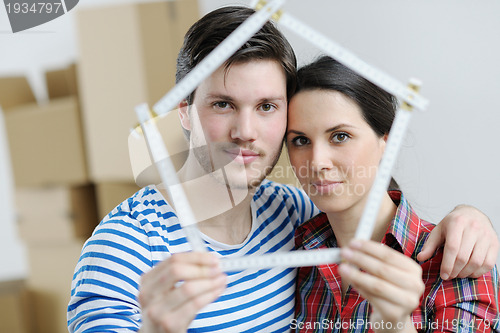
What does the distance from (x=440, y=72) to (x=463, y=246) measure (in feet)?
4.33

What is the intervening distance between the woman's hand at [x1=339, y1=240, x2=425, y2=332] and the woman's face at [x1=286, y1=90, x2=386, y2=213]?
1.27ft

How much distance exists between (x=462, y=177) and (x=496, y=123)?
1.06ft

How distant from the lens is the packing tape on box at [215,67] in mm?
968

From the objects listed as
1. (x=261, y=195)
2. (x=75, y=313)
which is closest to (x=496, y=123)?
(x=261, y=195)

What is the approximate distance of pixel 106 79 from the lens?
2.55 m

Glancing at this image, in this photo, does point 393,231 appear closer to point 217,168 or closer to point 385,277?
point 385,277

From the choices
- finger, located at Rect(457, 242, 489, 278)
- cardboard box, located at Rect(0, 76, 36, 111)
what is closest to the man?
finger, located at Rect(457, 242, 489, 278)

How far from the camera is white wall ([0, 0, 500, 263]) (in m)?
2.16

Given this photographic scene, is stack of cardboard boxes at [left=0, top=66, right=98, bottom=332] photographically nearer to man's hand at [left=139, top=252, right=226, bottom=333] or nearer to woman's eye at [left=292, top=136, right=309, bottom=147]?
woman's eye at [left=292, top=136, right=309, bottom=147]

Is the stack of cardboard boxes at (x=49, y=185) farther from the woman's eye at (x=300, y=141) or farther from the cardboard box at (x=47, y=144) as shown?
the woman's eye at (x=300, y=141)

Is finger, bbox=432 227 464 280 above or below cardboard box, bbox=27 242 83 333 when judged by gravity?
above

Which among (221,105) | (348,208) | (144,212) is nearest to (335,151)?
(348,208)

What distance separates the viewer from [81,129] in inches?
104

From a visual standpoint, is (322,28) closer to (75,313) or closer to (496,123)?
(496,123)
